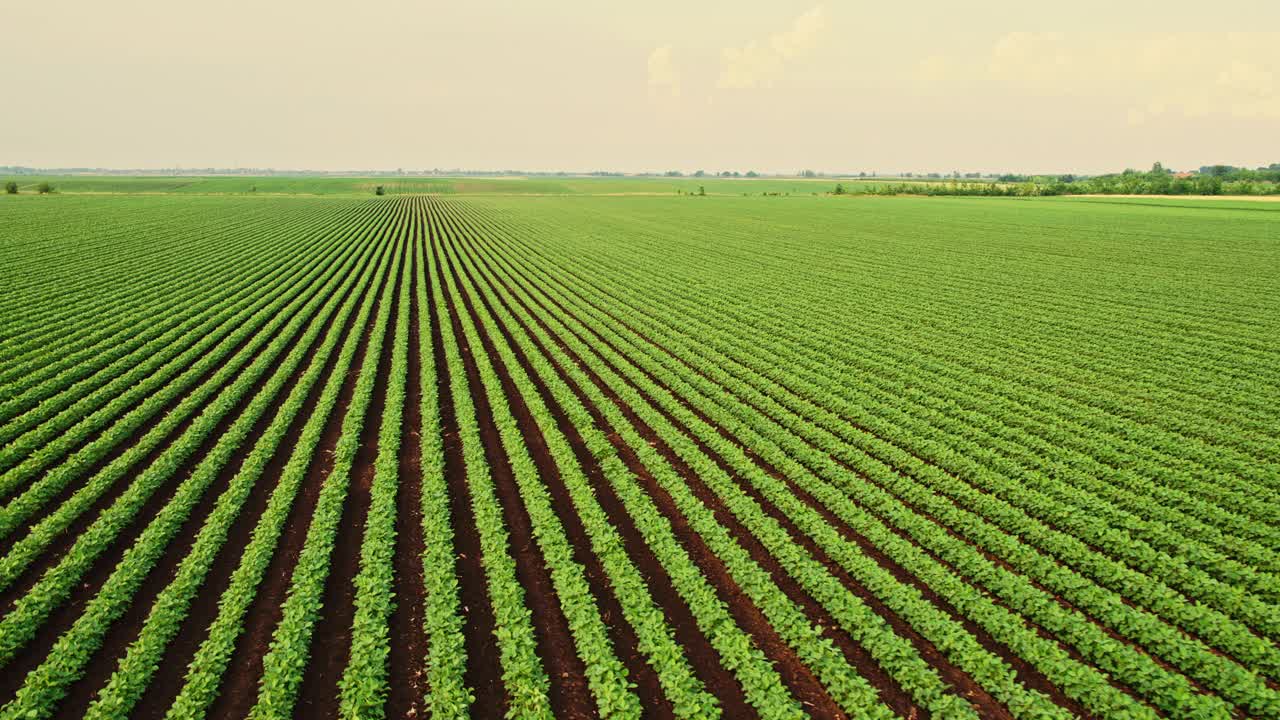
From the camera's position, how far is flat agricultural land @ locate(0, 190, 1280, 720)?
731 centimetres

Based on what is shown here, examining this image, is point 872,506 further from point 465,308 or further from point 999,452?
point 465,308

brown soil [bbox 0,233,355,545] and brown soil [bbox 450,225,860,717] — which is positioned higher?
brown soil [bbox 0,233,355,545]

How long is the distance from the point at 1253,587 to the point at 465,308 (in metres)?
26.1

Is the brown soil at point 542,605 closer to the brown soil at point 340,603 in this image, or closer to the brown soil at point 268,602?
the brown soil at point 340,603

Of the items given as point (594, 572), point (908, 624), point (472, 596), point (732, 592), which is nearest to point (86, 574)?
point (472, 596)

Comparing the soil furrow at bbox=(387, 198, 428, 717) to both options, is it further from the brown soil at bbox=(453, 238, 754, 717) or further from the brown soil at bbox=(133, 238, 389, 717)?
the brown soil at bbox=(453, 238, 754, 717)

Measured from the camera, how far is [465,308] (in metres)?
26.6

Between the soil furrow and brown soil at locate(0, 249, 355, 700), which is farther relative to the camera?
brown soil at locate(0, 249, 355, 700)

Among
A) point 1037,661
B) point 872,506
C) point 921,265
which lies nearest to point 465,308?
point 872,506

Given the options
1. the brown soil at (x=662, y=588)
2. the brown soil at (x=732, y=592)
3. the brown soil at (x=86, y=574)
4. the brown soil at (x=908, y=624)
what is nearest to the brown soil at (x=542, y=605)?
the brown soil at (x=662, y=588)

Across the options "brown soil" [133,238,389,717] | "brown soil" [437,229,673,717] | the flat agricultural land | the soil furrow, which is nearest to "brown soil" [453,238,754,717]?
the flat agricultural land

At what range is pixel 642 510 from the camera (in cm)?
1077

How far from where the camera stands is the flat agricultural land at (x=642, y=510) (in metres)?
7.31

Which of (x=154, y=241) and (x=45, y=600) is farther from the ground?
(x=154, y=241)
